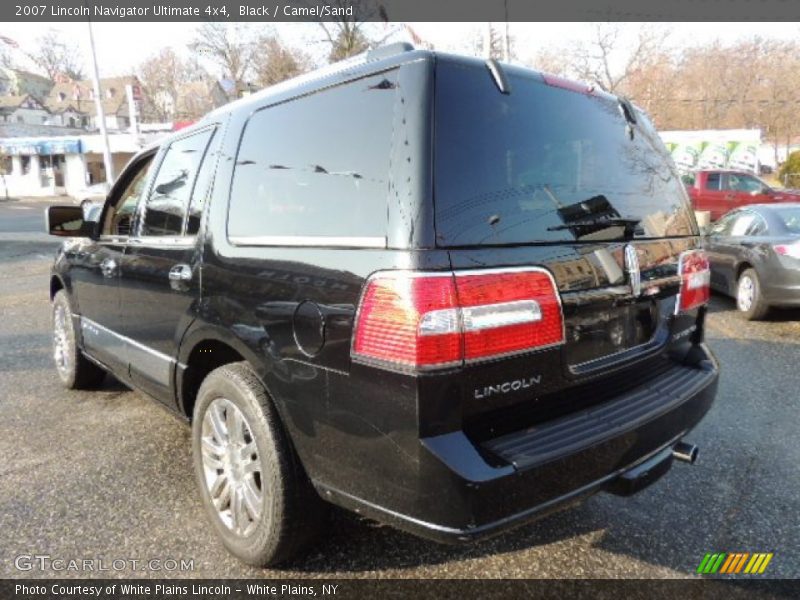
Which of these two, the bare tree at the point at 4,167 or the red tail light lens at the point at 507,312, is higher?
the bare tree at the point at 4,167

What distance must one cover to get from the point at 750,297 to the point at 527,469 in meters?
6.45

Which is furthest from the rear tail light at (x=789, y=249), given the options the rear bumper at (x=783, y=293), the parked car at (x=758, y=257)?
the rear bumper at (x=783, y=293)

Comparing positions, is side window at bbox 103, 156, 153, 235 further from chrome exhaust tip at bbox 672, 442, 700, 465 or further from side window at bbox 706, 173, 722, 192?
side window at bbox 706, 173, 722, 192

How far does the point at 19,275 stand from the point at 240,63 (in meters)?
36.6

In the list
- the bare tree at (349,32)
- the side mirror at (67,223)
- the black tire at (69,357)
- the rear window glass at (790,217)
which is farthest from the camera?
the bare tree at (349,32)

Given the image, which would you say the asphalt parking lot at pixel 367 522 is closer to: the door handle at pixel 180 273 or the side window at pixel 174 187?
the door handle at pixel 180 273

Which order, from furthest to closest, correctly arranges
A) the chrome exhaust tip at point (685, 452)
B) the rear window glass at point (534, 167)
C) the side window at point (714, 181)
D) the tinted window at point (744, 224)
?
the side window at point (714, 181) < the tinted window at point (744, 224) < the chrome exhaust tip at point (685, 452) < the rear window glass at point (534, 167)

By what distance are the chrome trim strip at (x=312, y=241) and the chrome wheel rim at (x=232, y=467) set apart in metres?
0.69

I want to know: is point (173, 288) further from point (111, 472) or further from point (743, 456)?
point (743, 456)

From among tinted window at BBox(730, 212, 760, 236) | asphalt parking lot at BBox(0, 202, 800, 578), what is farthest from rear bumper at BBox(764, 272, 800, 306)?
asphalt parking lot at BBox(0, 202, 800, 578)

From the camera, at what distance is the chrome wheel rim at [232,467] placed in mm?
2357

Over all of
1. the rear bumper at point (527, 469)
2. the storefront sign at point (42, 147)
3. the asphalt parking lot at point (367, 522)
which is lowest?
the asphalt parking lot at point (367, 522)

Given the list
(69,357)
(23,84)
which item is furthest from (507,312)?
(23,84)

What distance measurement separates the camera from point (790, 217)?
685 cm
